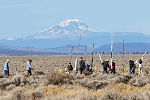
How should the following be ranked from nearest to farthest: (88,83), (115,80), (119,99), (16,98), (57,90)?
(119,99) → (16,98) → (57,90) → (88,83) → (115,80)

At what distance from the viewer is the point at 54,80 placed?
1488 cm

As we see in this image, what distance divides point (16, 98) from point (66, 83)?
515 centimetres

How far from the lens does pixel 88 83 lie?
14.3 m

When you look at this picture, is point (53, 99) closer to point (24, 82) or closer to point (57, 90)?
point (57, 90)

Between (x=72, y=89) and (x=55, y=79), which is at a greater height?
(x=55, y=79)

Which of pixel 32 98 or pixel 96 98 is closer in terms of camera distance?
pixel 96 98

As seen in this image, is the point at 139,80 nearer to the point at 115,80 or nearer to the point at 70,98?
the point at 115,80

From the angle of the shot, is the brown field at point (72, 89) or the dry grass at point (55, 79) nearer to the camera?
the brown field at point (72, 89)

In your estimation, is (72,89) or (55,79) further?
(55,79)

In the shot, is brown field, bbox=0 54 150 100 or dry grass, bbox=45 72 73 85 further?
dry grass, bbox=45 72 73 85

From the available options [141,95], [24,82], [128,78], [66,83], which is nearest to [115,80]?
[128,78]

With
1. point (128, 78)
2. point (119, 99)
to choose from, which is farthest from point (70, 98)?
point (128, 78)

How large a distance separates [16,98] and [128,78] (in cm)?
782

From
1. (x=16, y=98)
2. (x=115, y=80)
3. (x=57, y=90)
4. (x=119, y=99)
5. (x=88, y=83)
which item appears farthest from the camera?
(x=115, y=80)
